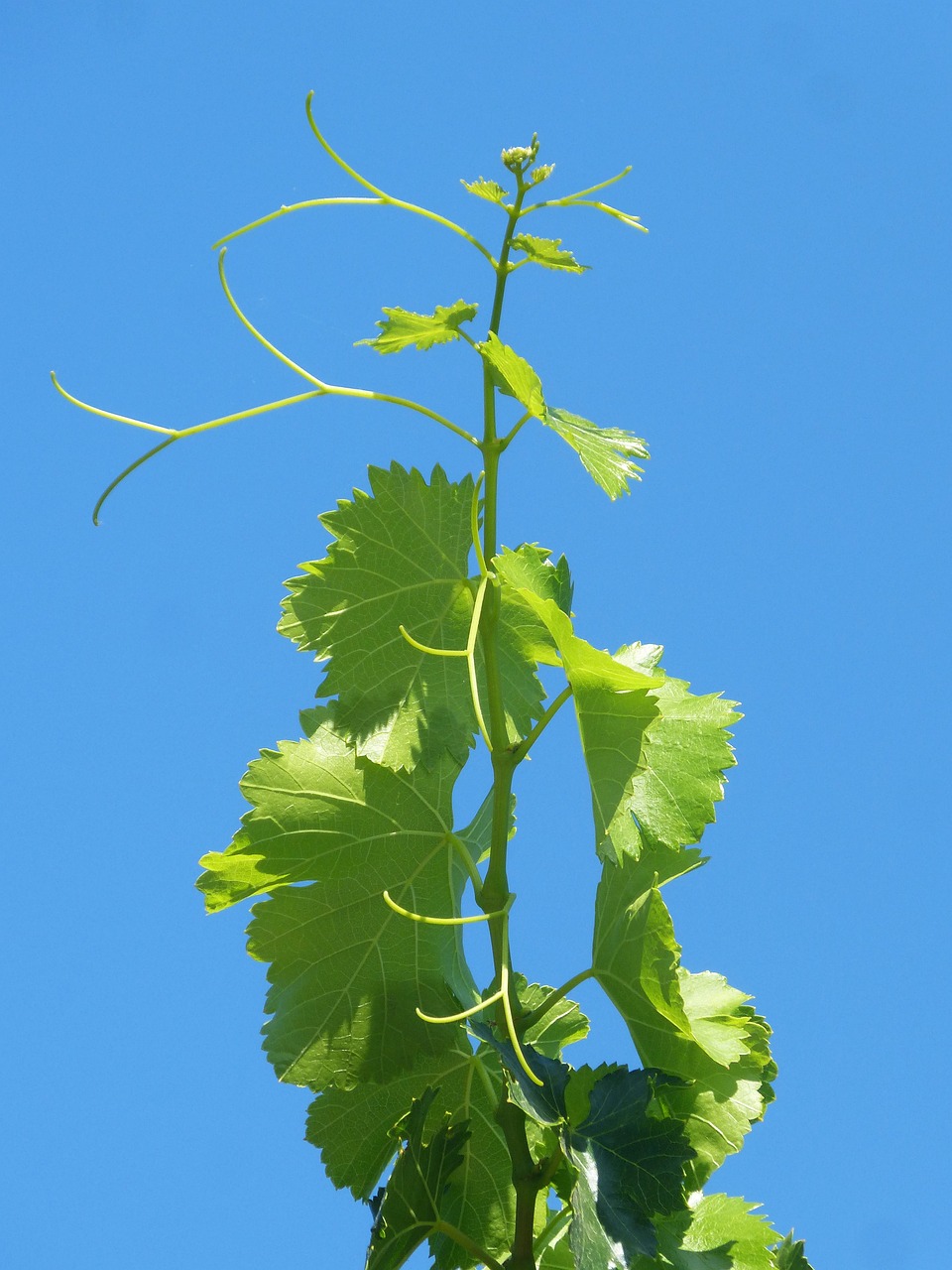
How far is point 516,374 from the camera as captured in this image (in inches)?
35.0

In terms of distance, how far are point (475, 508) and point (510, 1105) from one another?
1.37ft

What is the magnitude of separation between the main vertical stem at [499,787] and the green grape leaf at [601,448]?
0.05 metres

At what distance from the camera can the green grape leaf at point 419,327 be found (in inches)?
37.3

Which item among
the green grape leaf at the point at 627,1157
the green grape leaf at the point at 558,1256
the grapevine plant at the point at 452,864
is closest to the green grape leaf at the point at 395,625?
the grapevine plant at the point at 452,864

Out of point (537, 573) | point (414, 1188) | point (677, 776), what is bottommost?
point (414, 1188)

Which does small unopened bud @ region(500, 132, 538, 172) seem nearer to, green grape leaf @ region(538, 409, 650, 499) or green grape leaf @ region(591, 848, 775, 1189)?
green grape leaf @ region(538, 409, 650, 499)

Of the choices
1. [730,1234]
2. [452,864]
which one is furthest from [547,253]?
[730,1234]

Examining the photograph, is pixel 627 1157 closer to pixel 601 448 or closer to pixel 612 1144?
pixel 612 1144

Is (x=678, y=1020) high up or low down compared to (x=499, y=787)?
down

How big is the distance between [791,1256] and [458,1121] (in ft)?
1.02

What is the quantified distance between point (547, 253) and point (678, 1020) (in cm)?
54

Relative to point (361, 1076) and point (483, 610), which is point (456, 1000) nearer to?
point (361, 1076)

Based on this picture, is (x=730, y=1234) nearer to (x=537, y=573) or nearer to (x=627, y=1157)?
(x=627, y=1157)

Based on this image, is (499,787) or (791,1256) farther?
(791,1256)
